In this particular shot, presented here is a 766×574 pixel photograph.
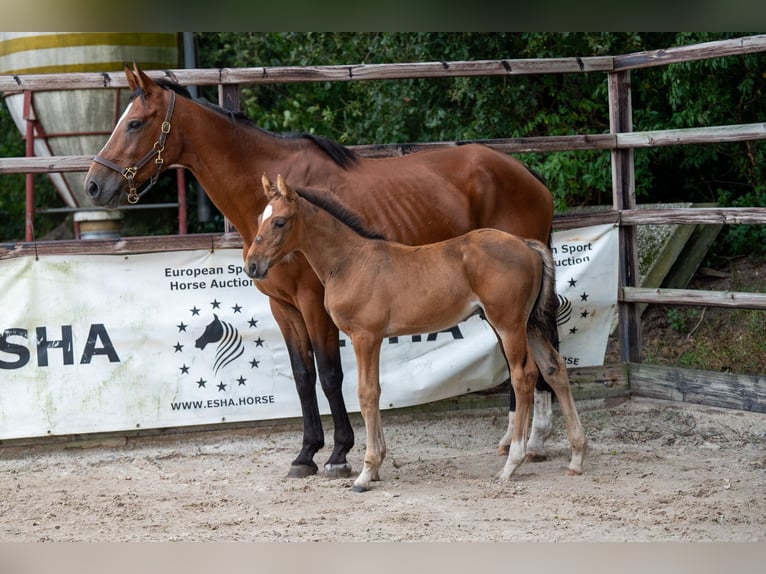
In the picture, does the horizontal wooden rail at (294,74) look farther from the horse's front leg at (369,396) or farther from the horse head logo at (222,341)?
the horse's front leg at (369,396)

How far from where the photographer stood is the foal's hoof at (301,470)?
5.13m

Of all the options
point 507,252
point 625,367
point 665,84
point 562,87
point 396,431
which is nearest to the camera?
point 507,252

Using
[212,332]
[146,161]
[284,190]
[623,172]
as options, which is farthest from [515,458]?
[623,172]

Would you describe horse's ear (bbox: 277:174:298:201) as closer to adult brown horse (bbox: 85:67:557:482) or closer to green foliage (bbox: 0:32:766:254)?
adult brown horse (bbox: 85:67:557:482)

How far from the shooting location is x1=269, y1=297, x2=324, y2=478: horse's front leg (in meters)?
5.18

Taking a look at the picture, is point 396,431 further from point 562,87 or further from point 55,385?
point 562,87

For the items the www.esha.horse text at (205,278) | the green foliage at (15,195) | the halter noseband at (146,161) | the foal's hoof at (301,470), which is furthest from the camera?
the green foliage at (15,195)

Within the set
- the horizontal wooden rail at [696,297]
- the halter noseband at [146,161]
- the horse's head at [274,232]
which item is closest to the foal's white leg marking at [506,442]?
the horizontal wooden rail at [696,297]

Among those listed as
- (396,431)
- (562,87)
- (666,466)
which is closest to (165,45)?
(562,87)


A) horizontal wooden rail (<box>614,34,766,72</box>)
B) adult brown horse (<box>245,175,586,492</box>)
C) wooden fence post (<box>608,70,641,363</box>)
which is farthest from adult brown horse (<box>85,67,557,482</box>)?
horizontal wooden rail (<box>614,34,766,72</box>)

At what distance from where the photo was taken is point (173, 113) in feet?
16.3

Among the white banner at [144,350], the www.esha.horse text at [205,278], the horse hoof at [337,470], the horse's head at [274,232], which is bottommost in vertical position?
the horse hoof at [337,470]

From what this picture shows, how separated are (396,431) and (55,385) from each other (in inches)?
91.3

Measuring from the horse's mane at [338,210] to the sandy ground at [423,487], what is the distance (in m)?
1.40
